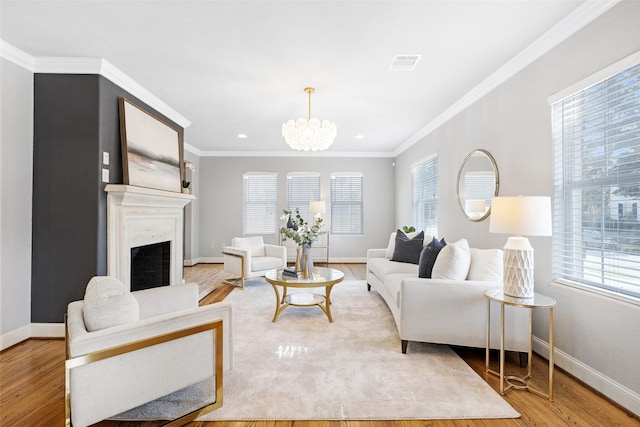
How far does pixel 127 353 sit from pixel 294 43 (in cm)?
254

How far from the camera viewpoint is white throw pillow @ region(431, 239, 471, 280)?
2.68 metres

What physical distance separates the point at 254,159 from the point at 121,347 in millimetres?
6238

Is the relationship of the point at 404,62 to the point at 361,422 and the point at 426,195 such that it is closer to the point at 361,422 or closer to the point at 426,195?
the point at 361,422

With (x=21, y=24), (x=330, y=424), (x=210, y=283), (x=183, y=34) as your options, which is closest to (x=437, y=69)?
(x=183, y=34)

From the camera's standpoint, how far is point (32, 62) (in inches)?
115

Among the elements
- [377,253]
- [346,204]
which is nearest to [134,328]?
[377,253]

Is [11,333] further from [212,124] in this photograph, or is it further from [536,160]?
[536,160]

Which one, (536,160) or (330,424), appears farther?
(536,160)

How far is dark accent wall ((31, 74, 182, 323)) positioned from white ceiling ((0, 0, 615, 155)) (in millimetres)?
391

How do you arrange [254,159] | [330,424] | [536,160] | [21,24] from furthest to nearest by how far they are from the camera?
1. [254,159]
2. [536,160]
3. [21,24]
4. [330,424]

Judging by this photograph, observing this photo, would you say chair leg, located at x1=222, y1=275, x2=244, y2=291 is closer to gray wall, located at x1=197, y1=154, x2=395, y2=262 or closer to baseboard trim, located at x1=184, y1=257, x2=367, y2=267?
baseboard trim, located at x1=184, y1=257, x2=367, y2=267

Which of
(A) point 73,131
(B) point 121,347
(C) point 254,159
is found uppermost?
(C) point 254,159

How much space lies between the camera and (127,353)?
1519 millimetres

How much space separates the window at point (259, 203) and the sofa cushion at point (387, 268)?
352 cm
